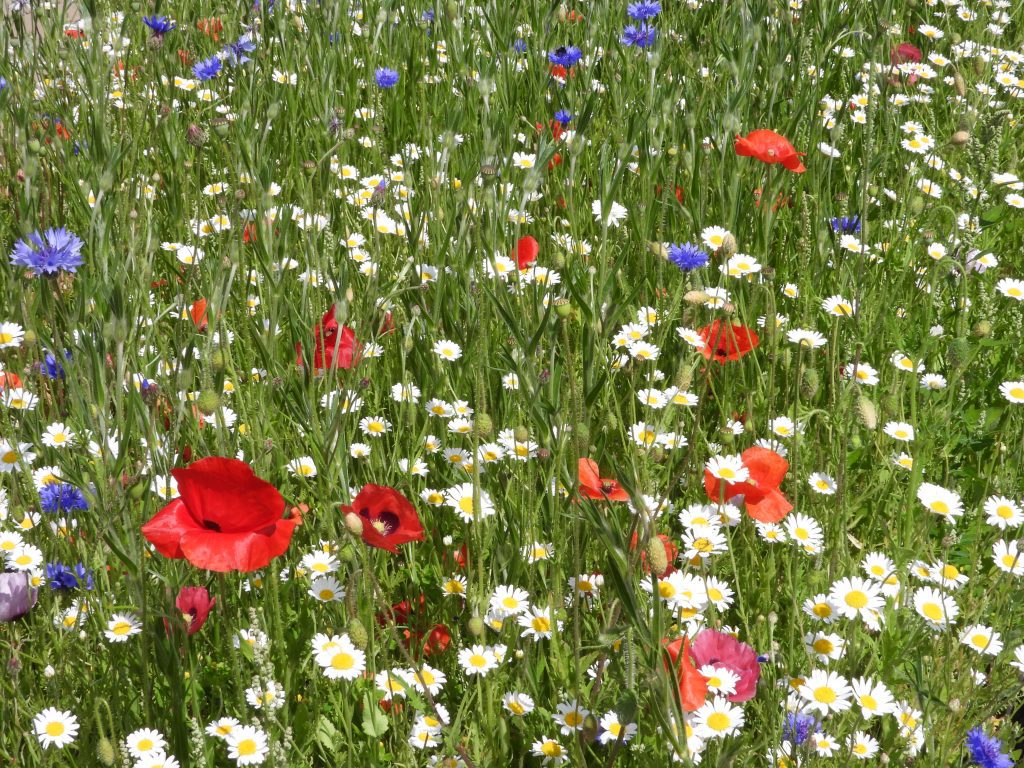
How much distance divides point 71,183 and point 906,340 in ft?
7.57

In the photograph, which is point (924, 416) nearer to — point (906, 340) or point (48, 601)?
point (906, 340)

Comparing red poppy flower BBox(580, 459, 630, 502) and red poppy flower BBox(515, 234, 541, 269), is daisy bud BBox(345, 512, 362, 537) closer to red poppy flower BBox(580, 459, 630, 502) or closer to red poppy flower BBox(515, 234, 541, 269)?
red poppy flower BBox(580, 459, 630, 502)

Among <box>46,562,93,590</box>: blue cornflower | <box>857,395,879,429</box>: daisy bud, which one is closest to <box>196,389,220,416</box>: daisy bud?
<box>46,562,93,590</box>: blue cornflower

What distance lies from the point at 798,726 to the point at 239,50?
272cm

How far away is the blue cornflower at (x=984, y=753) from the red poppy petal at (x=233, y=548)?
0.96 m

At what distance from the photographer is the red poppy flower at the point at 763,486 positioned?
1.63m

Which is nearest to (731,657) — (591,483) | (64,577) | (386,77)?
(591,483)

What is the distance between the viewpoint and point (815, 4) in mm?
3566

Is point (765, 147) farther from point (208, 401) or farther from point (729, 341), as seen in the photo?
point (208, 401)

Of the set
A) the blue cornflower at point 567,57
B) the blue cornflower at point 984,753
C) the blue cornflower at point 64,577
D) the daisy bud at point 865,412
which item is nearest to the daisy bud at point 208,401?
the blue cornflower at point 64,577

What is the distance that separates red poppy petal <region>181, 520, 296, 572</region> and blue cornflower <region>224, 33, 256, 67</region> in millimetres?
2017

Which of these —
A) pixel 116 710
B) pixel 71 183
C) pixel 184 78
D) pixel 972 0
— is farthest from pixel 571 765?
pixel 972 0

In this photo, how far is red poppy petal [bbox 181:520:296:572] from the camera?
1.27 meters

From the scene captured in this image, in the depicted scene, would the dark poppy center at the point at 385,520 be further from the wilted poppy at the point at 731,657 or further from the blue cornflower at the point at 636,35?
the blue cornflower at the point at 636,35
